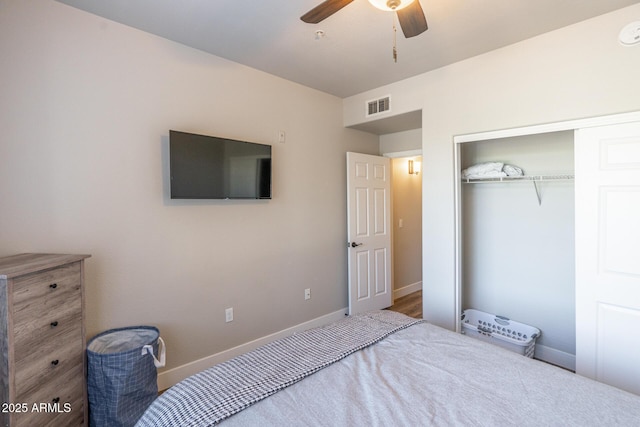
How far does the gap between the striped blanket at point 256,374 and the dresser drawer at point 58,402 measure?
717 millimetres

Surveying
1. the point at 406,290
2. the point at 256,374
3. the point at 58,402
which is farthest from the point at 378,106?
the point at 58,402

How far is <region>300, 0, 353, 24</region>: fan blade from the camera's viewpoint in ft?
4.95

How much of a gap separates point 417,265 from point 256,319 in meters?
2.95

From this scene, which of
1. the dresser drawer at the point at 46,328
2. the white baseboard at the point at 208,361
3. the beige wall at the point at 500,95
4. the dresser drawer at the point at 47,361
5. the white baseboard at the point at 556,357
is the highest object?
the beige wall at the point at 500,95

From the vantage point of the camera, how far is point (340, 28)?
2.23 meters

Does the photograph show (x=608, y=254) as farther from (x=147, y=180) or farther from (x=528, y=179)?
(x=147, y=180)

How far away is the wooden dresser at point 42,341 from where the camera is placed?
141cm

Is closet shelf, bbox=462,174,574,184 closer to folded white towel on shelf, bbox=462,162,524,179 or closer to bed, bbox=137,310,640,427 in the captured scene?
folded white towel on shelf, bbox=462,162,524,179

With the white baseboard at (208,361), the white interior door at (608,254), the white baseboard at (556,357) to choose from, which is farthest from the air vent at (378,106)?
the white baseboard at (556,357)

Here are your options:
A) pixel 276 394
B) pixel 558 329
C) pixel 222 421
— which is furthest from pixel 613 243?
pixel 222 421

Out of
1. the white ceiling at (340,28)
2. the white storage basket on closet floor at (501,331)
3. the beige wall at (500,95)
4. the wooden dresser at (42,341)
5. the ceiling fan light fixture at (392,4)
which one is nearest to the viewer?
the wooden dresser at (42,341)

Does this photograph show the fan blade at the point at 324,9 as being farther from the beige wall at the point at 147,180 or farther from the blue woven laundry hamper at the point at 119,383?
the blue woven laundry hamper at the point at 119,383

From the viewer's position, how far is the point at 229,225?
279 centimetres

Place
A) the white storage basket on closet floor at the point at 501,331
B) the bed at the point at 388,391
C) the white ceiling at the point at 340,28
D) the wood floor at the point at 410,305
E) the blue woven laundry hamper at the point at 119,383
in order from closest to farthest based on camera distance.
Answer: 1. the bed at the point at 388,391
2. the blue woven laundry hamper at the point at 119,383
3. the white ceiling at the point at 340,28
4. the white storage basket on closet floor at the point at 501,331
5. the wood floor at the point at 410,305
